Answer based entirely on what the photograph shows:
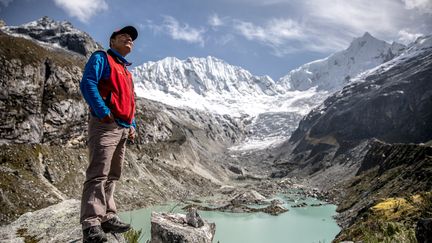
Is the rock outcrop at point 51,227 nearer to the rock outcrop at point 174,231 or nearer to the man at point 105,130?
the man at point 105,130

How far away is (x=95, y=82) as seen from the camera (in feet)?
22.7

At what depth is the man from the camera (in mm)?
6668

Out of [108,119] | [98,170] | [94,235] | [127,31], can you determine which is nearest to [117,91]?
[108,119]

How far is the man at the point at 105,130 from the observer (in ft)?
21.9

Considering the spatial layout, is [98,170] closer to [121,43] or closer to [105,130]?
[105,130]

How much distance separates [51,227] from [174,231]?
265 centimetres

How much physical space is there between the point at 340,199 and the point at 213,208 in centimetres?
3083

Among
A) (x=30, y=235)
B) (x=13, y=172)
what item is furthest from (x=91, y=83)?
(x=13, y=172)

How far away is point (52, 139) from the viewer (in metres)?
70.6

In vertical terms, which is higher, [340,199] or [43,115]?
[43,115]

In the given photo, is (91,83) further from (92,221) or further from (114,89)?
(92,221)

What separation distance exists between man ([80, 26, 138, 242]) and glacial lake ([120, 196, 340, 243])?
37034 millimetres

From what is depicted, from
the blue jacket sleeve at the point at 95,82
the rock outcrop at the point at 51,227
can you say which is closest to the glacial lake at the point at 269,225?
the rock outcrop at the point at 51,227

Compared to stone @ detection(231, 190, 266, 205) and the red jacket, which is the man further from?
stone @ detection(231, 190, 266, 205)
